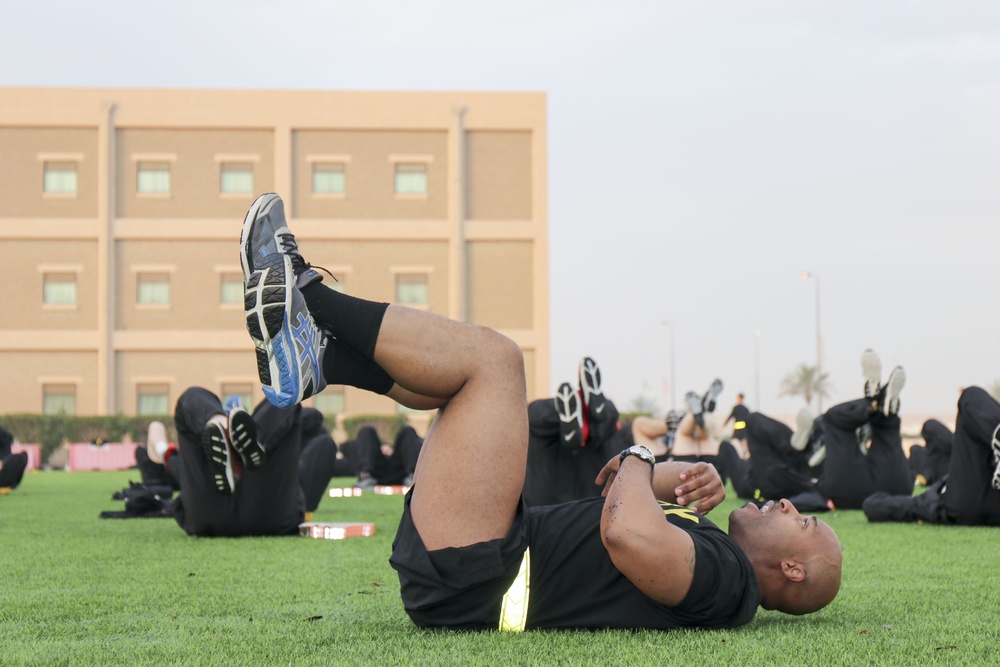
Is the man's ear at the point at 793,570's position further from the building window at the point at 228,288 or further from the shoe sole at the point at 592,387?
the building window at the point at 228,288

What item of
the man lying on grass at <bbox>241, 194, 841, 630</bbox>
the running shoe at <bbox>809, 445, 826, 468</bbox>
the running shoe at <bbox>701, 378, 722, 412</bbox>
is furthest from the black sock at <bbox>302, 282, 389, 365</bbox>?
the running shoe at <bbox>701, 378, 722, 412</bbox>

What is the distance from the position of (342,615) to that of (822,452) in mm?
8570

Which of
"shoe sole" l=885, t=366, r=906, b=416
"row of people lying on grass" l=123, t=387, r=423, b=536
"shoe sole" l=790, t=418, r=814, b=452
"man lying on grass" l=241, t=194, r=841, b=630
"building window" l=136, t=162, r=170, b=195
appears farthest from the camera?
"building window" l=136, t=162, r=170, b=195

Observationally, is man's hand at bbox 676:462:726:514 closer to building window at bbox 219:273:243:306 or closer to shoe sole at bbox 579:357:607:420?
shoe sole at bbox 579:357:607:420

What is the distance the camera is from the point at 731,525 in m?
3.65

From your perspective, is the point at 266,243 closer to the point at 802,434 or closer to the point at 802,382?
the point at 802,434

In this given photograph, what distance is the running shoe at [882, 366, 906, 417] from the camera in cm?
951

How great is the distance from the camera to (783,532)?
3502 millimetres

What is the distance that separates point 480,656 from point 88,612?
175cm

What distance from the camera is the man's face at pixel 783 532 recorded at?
3.48 m

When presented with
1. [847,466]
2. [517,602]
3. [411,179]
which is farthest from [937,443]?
[411,179]

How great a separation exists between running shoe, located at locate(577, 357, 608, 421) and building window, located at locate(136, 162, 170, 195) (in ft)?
107

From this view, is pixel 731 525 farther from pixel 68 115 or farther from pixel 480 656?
pixel 68 115

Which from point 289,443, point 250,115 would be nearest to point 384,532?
Result: point 289,443
